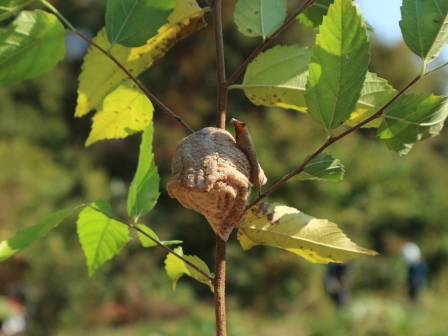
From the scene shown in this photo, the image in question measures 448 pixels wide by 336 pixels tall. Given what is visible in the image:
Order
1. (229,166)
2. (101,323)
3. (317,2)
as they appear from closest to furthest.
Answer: (229,166) < (317,2) < (101,323)

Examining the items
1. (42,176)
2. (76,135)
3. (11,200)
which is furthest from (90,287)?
(76,135)

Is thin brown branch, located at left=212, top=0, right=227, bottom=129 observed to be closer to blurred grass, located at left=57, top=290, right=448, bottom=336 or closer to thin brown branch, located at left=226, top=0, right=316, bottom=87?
thin brown branch, located at left=226, top=0, right=316, bottom=87

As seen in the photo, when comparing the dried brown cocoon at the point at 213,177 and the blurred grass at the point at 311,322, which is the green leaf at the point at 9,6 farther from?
the blurred grass at the point at 311,322

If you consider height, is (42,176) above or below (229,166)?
below

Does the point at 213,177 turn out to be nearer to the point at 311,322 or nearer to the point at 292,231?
the point at 292,231

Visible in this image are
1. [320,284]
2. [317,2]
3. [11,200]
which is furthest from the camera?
[320,284]

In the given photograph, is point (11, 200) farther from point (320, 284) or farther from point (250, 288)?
point (320, 284)

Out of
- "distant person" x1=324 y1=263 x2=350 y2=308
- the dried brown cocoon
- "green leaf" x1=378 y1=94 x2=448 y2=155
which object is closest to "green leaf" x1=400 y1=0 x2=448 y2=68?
"green leaf" x1=378 y1=94 x2=448 y2=155
